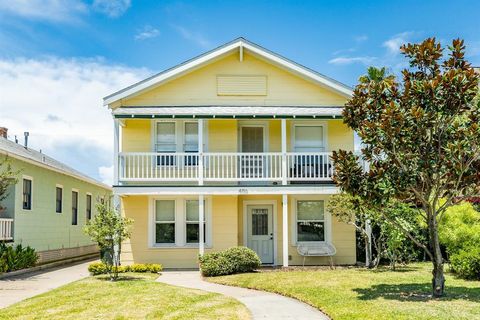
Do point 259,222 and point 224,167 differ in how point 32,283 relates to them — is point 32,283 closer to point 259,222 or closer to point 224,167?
point 224,167

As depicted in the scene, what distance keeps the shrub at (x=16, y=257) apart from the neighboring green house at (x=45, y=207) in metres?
0.56

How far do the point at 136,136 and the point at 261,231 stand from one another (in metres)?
6.33

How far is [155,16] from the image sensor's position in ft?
55.4

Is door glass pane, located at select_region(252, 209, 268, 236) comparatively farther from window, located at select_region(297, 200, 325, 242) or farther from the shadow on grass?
the shadow on grass

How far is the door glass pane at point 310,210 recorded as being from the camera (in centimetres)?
2175

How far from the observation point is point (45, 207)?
2480 centimetres

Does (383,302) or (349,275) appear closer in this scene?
(383,302)

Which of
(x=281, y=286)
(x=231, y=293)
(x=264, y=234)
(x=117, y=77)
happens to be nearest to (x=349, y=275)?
(x=281, y=286)

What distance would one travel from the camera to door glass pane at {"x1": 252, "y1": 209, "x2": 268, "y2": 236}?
21875mm

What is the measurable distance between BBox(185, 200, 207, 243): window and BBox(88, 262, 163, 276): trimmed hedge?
2018mm

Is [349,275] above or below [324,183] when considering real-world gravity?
below

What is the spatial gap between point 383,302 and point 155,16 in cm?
1087

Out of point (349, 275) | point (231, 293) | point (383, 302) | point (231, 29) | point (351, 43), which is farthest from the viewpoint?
point (231, 29)

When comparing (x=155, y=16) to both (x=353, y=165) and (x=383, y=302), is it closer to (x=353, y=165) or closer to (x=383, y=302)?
(x=353, y=165)
